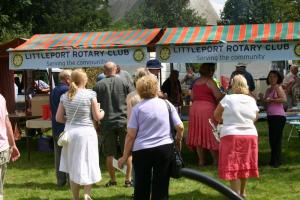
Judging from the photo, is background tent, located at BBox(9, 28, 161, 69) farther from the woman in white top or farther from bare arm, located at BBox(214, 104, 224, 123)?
the woman in white top

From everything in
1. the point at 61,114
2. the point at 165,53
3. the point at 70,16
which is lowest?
the point at 61,114

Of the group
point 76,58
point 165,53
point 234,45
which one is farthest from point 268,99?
point 76,58

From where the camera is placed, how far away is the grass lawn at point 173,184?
704cm

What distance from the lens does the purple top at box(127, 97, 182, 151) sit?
193 inches

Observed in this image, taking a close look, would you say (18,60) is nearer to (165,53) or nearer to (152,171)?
(165,53)

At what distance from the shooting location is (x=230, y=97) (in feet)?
19.8

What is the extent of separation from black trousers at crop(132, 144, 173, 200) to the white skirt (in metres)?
1.28

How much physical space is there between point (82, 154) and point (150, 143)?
1.47 metres

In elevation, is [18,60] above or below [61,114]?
above

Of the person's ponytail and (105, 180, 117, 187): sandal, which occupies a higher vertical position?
the person's ponytail

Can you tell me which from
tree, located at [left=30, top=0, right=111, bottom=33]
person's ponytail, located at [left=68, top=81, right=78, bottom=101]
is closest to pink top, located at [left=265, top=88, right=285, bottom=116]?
person's ponytail, located at [left=68, top=81, right=78, bottom=101]

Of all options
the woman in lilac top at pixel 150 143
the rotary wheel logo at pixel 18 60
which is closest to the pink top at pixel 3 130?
the woman in lilac top at pixel 150 143

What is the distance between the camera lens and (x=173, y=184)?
25.2 ft

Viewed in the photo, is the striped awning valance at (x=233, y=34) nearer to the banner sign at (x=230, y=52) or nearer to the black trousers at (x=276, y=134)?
the banner sign at (x=230, y=52)
